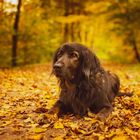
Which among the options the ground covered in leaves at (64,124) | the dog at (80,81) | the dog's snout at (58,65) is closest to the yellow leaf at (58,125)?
the ground covered in leaves at (64,124)

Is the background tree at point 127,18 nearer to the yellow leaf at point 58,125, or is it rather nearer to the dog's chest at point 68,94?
the dog's chest at point 68,94

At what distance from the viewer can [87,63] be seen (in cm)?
611

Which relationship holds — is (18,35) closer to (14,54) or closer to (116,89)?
(14,54)

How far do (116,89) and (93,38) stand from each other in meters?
36.3

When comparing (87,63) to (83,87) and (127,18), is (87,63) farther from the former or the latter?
(127,18)

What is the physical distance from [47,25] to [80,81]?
18.4m

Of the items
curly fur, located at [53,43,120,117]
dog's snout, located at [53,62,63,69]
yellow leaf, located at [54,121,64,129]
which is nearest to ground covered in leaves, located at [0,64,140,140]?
yellow leaf, located at [54,121,64,129]

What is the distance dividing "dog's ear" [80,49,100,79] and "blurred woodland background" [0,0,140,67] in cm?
1066

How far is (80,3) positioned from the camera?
104 ft

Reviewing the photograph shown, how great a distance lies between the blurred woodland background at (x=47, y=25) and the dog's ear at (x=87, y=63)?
10.7m

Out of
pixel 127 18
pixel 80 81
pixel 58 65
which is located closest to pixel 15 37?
pixel 127 18

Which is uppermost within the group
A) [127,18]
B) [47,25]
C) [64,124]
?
[127,18]

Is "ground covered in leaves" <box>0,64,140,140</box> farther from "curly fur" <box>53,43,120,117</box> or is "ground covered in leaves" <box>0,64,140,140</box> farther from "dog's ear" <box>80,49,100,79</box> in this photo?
"dog's ear" <box>80,49,100,79</box>

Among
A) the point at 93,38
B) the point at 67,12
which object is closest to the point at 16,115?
the point at 67,12
